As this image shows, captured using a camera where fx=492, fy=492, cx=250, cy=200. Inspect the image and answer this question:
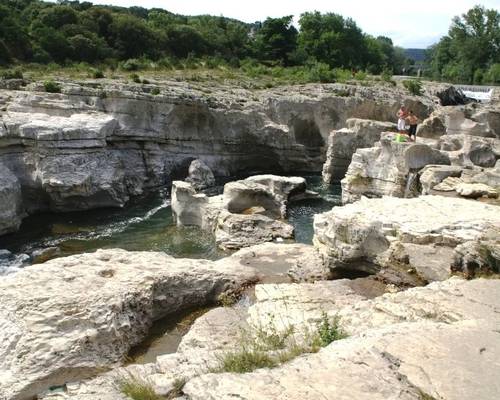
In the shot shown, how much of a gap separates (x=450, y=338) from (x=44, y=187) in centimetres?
1811

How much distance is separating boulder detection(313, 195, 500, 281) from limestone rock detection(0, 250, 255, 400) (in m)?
2.35

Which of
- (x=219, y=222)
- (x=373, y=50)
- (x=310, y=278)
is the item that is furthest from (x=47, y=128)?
(x=373, y=50)

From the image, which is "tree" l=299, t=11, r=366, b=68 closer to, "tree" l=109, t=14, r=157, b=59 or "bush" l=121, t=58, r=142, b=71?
"tree" l=109, t=14, r=157, b=59

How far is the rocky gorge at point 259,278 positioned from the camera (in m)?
4.74

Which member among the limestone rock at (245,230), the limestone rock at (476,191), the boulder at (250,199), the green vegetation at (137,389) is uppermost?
the limestone rock at (476,191)

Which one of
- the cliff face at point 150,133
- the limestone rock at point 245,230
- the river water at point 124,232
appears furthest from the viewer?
the cliff face at point 150,133

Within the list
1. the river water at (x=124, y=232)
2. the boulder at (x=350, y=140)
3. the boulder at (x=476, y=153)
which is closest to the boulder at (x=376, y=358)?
the river water at (x=124, y=232)

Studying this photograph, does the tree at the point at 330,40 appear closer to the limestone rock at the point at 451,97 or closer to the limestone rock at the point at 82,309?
the limestone rock at the point at 451,97

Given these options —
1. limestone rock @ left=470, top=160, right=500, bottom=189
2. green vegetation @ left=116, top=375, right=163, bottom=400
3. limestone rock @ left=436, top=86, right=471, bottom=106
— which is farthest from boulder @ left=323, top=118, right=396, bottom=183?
green vegetation @ left=116, top=375, right=163, bottom=400

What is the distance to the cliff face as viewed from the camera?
1988cm

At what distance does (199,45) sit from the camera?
48.7 m

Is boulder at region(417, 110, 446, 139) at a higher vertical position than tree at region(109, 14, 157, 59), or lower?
lower

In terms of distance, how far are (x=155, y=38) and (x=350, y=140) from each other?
1053 inches

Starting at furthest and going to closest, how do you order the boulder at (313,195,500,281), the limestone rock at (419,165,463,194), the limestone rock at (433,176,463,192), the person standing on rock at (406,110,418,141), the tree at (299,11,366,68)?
the tree at (299,11,366,68), the person standing on rock at (406,110,418,141), the limestone rock at (419,165,463,194), the limestone rock at (433,176,463,192), the boulder at (313,195,500,281)
